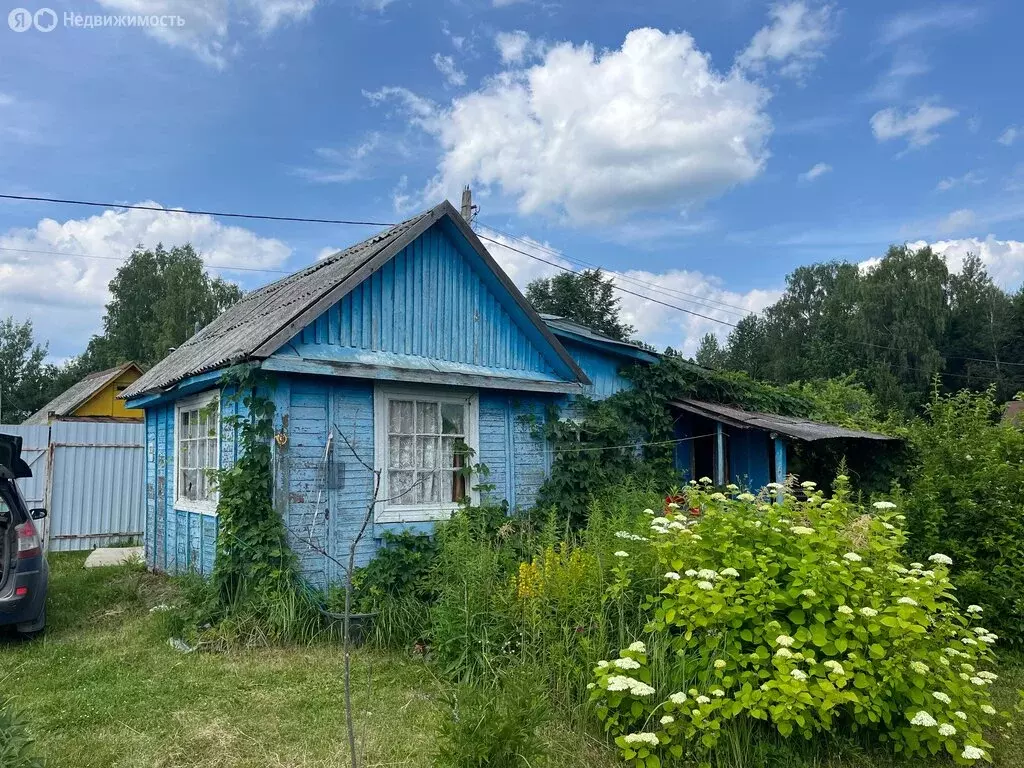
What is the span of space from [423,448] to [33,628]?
410 cm

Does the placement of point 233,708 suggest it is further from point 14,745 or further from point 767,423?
point 767,423

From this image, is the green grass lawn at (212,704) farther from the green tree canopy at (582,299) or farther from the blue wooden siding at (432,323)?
the green tree canopy at (582,299)

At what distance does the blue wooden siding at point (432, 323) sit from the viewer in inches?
290

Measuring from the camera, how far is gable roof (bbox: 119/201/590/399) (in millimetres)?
6708

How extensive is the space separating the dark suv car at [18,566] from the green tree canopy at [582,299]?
100 ft

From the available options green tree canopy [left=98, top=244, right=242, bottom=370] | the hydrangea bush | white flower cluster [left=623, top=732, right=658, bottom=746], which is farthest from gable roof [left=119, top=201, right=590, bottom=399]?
green tree canopy [left=98, top=244, right=242, bottom=370]

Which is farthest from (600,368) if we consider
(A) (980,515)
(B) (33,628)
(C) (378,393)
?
(B) (33,628)

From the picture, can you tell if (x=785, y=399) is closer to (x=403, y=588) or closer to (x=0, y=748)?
(x=403, y=588)

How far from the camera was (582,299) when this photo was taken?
37.0 m

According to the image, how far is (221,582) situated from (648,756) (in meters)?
4.59

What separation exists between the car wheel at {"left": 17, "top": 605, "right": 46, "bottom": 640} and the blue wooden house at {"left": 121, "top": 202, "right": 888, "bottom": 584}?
1.69m

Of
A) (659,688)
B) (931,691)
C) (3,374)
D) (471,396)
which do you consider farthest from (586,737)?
(3,374)

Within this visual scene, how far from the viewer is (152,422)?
33.9 feet

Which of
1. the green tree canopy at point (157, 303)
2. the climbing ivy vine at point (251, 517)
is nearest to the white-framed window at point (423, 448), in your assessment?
the climbing ivy vine at point (251, 517)
